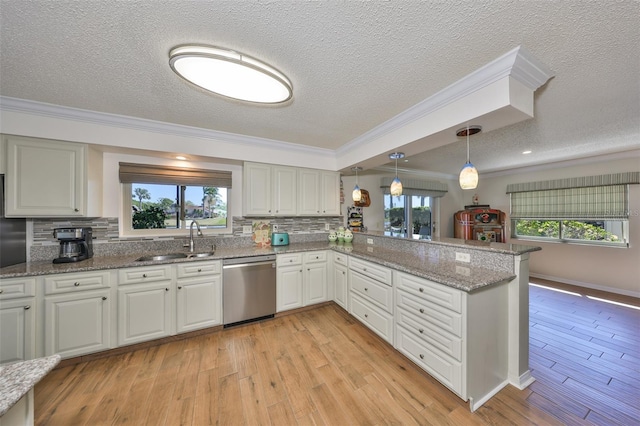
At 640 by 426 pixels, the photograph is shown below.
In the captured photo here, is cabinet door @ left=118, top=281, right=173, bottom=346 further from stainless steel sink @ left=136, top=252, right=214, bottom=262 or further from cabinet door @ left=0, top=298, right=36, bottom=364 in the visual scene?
cabinet door @ left=0, top=298, right=36, bottom=364

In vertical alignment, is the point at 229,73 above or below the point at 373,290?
above

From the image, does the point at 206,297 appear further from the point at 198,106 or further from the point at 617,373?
the point at 617,373

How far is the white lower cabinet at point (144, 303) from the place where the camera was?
216 centimetres

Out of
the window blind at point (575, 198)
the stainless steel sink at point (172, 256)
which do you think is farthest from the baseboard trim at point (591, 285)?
the stainless steel sink at point (172, 256)

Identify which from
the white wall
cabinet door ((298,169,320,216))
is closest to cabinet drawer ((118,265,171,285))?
cabinet door ((298,169,320,216))

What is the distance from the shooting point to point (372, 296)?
2408mm

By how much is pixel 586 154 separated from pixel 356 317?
4.81 meters

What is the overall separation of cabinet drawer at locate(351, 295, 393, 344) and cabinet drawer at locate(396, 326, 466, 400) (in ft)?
0.38

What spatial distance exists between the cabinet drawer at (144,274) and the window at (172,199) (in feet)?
2.51

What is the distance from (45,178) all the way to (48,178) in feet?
0.07

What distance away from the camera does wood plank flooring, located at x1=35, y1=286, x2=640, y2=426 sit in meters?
1.51

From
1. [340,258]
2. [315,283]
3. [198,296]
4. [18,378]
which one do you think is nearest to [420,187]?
[340,258]

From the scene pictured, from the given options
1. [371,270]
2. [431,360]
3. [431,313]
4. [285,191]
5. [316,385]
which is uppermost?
[285,191]

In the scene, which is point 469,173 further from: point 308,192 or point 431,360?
point 308,192
